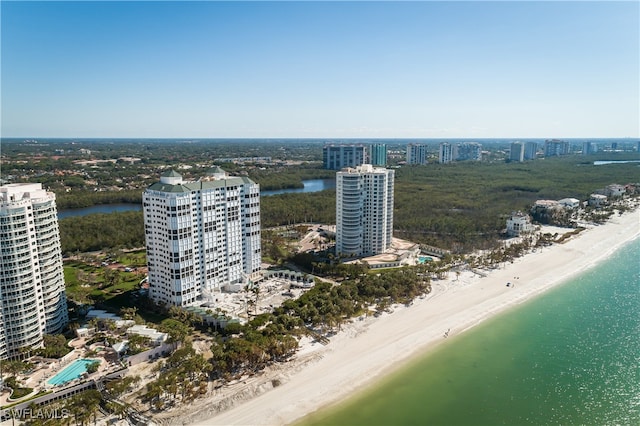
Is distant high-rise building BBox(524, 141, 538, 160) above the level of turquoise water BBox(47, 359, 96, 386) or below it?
above

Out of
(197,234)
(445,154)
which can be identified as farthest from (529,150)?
(197,234)

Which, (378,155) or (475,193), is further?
(378,155)

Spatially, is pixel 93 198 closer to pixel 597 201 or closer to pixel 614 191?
pixel 597 201

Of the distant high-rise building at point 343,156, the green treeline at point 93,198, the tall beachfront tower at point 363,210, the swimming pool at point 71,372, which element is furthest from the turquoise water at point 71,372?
the distant high-rise building at point 343,156

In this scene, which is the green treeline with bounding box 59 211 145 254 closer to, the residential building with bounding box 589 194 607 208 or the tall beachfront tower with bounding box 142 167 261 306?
the tall beachfront tower with bounding box 142 167 261 306

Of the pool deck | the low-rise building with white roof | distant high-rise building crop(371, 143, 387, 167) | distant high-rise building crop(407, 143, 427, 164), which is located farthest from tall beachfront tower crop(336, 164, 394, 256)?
distant high-rise building crop(407, 143, 427, 164)

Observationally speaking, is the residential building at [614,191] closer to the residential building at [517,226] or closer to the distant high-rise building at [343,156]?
the residential building at [517,226]
